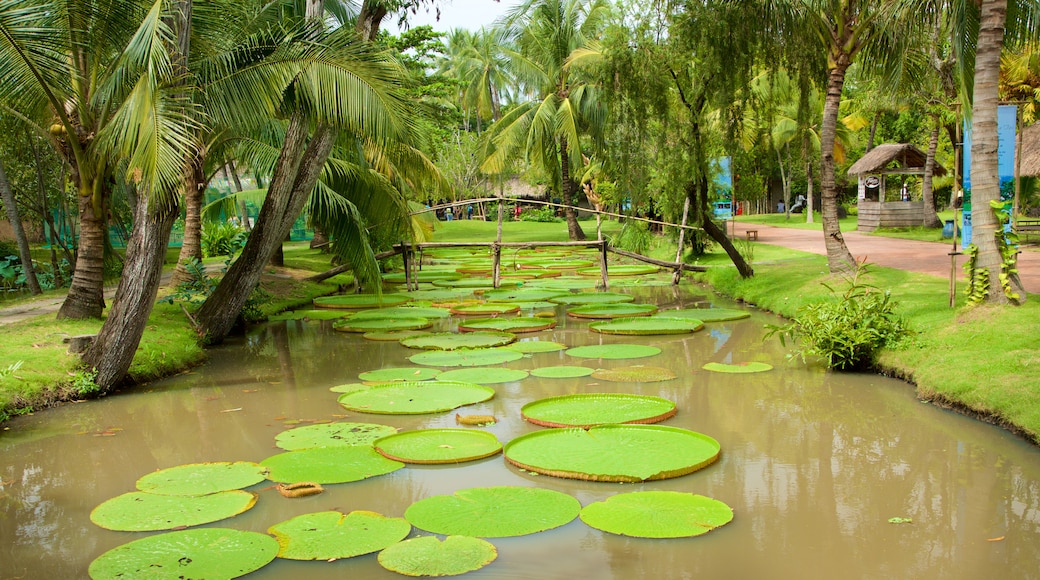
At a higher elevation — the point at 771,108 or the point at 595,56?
the point at 595,56

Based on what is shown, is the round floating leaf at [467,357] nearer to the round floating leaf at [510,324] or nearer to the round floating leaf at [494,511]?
the round floating leaf at [510,324]

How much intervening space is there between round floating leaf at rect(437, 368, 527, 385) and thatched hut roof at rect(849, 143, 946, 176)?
18.2 meters

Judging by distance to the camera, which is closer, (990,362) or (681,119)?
(990,362)

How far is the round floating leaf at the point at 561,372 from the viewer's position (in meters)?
8.50

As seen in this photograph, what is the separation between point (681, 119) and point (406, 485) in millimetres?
10425

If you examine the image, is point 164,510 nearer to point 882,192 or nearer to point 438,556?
point 438,556

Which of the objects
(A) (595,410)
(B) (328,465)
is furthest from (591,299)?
(B) (328,465)

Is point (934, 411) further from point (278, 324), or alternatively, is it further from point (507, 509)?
point (278, 324)

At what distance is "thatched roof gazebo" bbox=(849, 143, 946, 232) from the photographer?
2278 cm

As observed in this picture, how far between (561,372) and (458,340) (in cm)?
223

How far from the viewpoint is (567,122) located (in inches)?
960

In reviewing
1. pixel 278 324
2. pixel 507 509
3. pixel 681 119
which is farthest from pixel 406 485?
pixel 681 119

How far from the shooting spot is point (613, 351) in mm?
9602

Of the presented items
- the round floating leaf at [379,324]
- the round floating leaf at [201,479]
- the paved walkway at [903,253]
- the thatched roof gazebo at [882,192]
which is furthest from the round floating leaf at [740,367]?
the thatched roof gazebo at [882,192]
